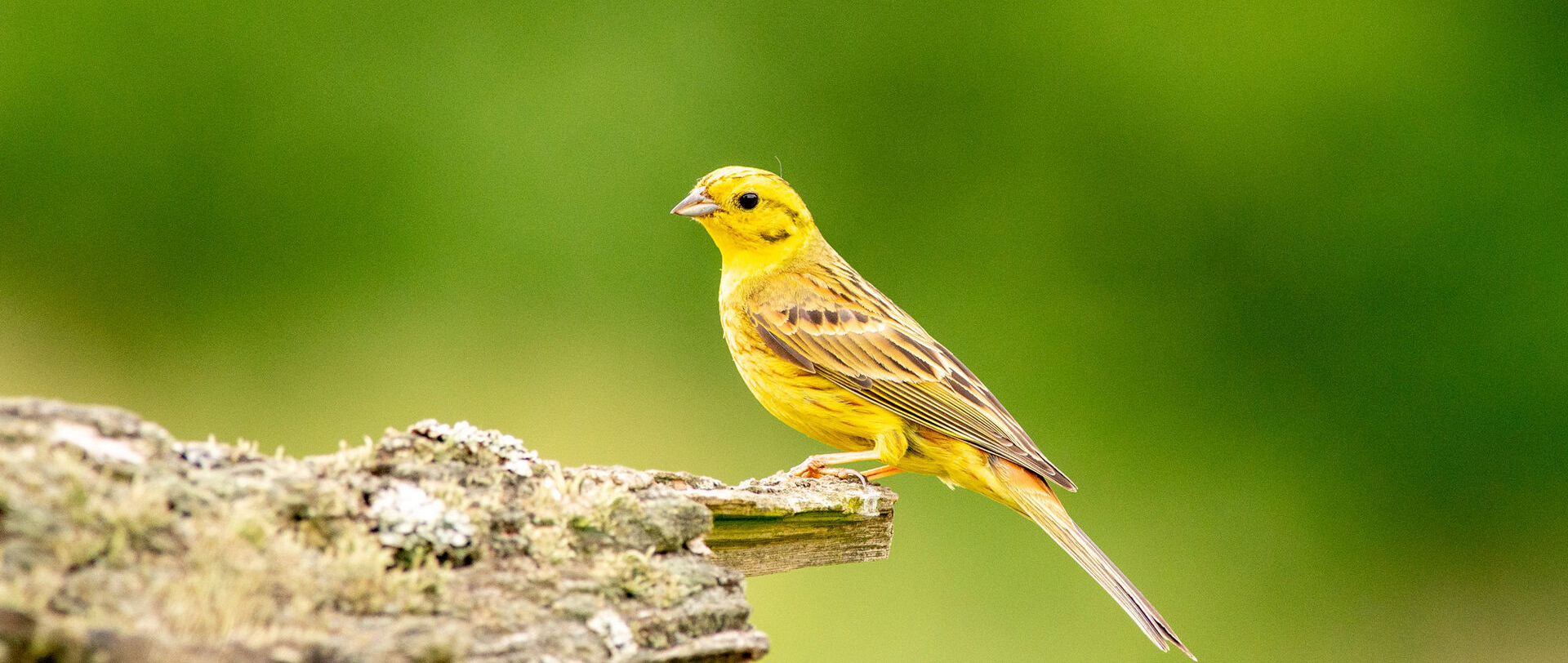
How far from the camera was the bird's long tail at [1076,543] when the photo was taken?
4410 millimetres

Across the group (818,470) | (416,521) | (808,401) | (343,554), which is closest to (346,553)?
(343,554)

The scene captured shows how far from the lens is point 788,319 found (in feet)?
18.5

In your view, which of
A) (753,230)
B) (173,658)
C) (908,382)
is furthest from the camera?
(753,230)

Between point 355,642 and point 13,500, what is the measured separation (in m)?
0.58

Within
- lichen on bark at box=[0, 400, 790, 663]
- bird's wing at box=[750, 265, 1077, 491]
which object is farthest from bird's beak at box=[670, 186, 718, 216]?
lichen on bark at box=[0, 400, 790, 663]

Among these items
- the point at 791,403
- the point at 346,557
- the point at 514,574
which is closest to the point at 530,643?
the point at 514,574

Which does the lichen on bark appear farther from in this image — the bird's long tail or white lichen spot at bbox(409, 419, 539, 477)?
the bird's long tail

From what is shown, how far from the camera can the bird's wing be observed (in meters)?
5.26

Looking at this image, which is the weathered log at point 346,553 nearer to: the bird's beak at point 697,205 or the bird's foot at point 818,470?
the bird's foot at point 818,470

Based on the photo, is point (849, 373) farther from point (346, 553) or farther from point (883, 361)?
point (346, 553)

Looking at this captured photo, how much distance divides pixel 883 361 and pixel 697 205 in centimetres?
120

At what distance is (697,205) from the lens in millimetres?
5840

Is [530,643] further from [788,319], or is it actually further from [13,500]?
[788,319]

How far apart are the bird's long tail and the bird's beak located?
1851mm
